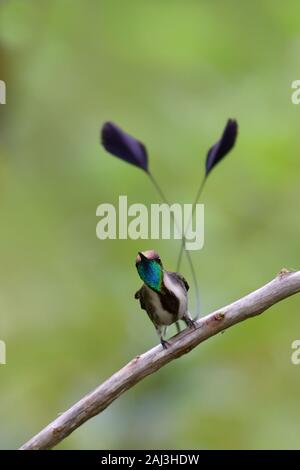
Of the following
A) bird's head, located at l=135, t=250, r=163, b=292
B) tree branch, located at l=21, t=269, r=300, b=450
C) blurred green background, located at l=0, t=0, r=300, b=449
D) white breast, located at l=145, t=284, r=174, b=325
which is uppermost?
blurred green background, located at l=0, t=0, r=300, b=449

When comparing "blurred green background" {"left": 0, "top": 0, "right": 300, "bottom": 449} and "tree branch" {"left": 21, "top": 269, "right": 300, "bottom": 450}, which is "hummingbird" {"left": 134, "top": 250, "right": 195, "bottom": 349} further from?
"blurred green background" {"left": 0, "top": 0, "right": 300, "bottom": 449}

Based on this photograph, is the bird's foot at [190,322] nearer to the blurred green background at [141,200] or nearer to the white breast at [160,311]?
the white breast at [160,311]

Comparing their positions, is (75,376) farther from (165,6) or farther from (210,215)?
(165,6)

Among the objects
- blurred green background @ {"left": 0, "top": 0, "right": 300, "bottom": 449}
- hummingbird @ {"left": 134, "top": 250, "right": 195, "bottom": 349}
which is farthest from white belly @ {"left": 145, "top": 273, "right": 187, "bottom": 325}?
blurred green background @ {"left": 0, "top": 0, "right": 300, "bottom": 449}

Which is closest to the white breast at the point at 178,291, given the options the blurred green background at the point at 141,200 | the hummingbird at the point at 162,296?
the hummingbird at the point at 162,296

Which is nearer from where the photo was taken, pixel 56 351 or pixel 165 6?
pixel 56 351

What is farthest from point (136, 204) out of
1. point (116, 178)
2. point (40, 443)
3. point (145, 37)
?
point (40, 443)

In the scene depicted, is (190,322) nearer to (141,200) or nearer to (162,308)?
(162,308)

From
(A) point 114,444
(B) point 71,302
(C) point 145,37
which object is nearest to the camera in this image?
(A) point 114,444
